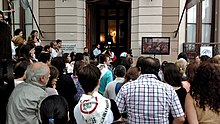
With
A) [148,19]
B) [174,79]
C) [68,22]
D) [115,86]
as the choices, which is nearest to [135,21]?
[148,19]

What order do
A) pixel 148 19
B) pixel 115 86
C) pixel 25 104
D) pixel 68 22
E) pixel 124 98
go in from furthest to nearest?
pixel 68 22 < pixel 148 19 < pixel 115 86 < pixel 124 98 < pixel 25 104

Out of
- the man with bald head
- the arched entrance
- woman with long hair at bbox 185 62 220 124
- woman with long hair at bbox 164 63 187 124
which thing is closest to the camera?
woman with long hair at bbox 185 62 220 124

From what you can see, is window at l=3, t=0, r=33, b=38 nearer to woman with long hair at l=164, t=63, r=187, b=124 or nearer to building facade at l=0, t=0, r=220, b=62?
building facade at l=0, t=0, r=220, b=62

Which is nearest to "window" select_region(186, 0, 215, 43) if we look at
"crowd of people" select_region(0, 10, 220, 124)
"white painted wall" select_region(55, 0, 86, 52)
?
"white painted wall" select_region(55, 0, 86, 52)

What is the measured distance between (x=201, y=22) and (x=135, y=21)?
3.10 m

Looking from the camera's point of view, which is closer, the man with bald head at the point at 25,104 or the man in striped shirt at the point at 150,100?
the man with bald head at the point at 25,104

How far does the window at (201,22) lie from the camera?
47.9 feet

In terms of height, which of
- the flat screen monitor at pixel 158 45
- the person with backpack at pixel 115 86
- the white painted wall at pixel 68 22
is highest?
the white painted wall at pixel 68 22

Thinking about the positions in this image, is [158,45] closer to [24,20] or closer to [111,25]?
[111,25]

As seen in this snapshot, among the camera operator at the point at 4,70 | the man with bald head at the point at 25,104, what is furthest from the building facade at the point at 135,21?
the man with bald head at the point at 25,104

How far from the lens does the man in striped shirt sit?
3535mm

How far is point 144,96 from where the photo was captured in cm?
356

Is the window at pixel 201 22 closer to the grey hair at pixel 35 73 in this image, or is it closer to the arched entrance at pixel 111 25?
the arched entrance at pixel 111 25

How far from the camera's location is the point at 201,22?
1496 centimetres
